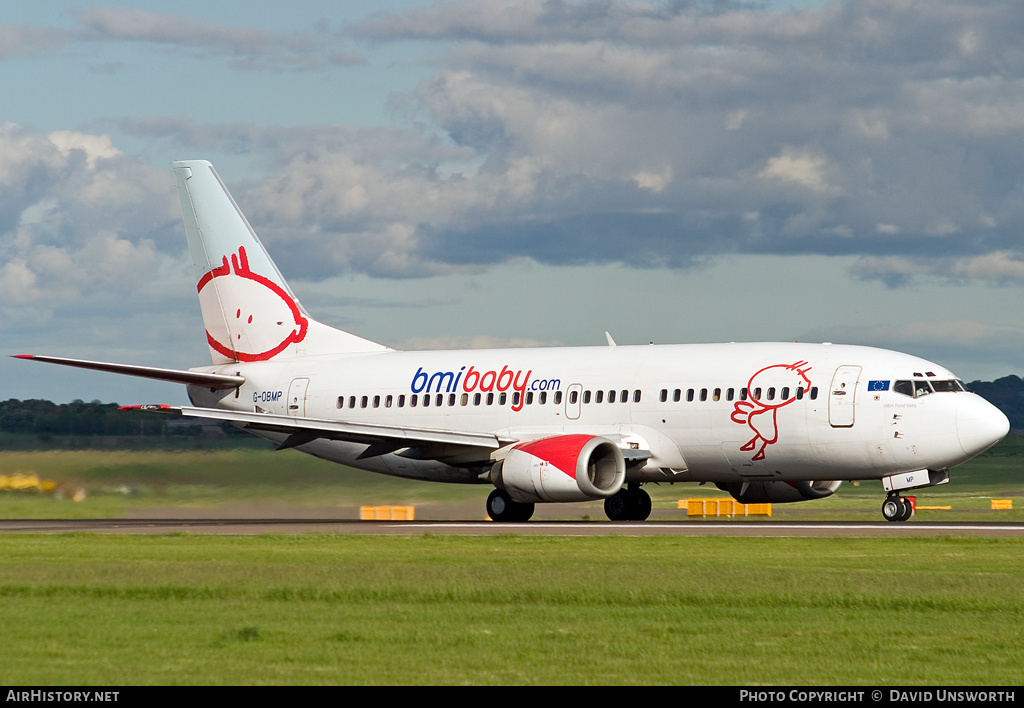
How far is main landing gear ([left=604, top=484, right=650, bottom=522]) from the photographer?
38.5 metres

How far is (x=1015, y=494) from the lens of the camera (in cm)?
6594

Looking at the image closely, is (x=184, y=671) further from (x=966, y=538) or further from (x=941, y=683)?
(x=966, y=538)

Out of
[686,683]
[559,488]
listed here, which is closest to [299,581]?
[686,683]

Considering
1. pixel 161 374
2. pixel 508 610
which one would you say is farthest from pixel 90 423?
pixel 508 610

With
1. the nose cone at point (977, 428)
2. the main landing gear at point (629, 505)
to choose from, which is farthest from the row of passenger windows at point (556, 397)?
the nose cone at point (977, 428)

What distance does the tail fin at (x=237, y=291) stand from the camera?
44.5 meters

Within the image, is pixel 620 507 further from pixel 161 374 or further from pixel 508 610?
pixel 508 610

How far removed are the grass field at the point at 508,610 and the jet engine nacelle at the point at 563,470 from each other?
246 inches

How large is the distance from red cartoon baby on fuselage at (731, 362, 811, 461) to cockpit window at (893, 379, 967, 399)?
2.08m

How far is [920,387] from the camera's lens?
33.4 meters

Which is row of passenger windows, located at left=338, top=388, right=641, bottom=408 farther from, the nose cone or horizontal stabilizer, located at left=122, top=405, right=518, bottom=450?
the nose cone

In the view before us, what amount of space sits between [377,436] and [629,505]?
6.95 m

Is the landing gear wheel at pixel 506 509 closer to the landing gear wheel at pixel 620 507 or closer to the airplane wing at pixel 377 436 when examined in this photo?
the airplane wing at pixel 377 436

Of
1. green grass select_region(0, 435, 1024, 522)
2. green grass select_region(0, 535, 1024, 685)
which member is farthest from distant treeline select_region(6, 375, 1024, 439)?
green grass select_region(0, 535, 1024, 685)
